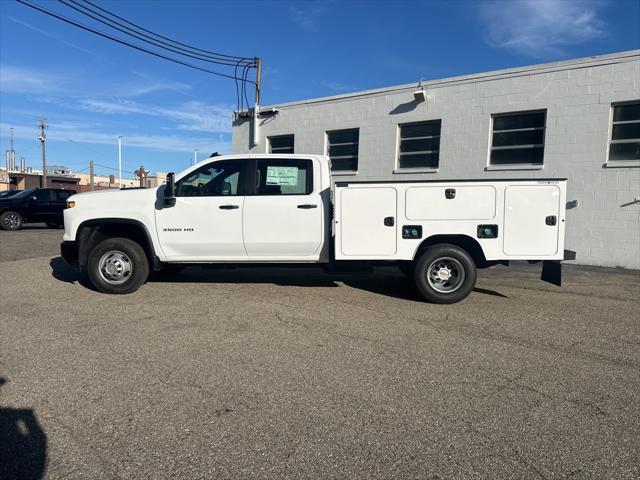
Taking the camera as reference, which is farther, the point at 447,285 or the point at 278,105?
the point at 278,105

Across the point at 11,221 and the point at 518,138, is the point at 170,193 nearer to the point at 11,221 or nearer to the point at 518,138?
the point at 518,138

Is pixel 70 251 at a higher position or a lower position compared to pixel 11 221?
higher

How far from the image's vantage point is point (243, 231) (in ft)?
20.9

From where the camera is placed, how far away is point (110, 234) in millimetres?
6672

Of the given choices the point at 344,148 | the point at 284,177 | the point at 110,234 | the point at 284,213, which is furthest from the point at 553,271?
the point at 344,148

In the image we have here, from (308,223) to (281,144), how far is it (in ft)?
31.1

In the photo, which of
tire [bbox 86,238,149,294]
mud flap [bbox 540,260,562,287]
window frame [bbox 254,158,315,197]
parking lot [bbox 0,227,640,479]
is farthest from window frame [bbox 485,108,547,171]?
tire [bbox 86,238,149,294]

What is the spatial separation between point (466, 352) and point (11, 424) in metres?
3.71

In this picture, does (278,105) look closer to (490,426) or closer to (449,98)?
(449,98)

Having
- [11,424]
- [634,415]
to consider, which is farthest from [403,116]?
[11,424]

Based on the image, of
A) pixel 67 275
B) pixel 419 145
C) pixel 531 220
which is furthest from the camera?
pixel 419 145

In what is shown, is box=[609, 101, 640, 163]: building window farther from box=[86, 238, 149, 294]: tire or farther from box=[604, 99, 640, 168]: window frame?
box=[86, 238, 149, 294]: tire

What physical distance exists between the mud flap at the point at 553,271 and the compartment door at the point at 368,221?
216 cm

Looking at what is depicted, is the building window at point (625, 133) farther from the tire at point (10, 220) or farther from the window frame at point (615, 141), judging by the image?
the tire at point (10, 220)
